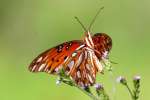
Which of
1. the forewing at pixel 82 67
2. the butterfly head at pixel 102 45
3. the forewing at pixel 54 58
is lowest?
the forewing at pixel 82 67

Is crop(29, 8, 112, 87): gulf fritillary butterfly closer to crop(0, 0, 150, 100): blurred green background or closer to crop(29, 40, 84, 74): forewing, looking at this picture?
crop(29, 40, 84, 74): forewing

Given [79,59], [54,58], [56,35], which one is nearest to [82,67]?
[79,59]

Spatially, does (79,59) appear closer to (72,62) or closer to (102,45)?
(72,62)

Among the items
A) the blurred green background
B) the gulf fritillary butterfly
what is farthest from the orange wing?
the blurred green background

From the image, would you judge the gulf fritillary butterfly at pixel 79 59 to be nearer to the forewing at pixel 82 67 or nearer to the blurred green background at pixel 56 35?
the forewing at pixel 82 67

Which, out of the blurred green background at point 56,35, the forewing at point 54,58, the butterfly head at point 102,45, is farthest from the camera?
the blurred green background at point 56,35

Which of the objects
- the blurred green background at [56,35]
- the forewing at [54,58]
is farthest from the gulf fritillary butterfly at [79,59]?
the blurred green background at [56,35]

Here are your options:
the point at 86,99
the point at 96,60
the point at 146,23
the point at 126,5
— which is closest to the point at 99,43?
the point at 96,60

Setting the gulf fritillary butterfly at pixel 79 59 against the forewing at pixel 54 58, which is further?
the forewing at pixel 54 58

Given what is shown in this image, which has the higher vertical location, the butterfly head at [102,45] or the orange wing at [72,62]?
the butterfly head at [102,45]
